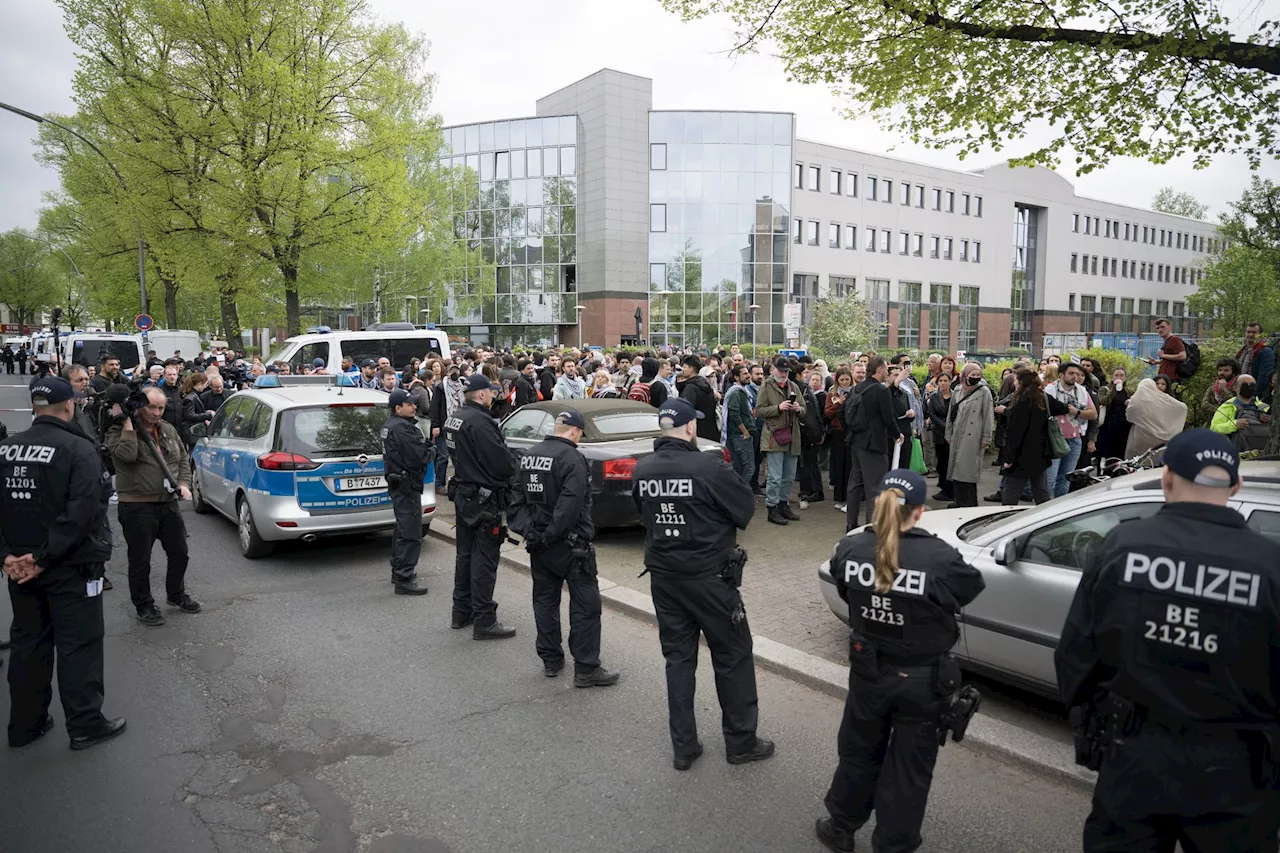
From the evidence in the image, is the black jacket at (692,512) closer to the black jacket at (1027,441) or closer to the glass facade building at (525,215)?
the black jacket at (1027,441)

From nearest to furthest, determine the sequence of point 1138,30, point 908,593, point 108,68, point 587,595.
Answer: point 908,593 < point 587,595 < point 1138,30 < point 108,68

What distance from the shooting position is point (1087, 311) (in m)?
71.2

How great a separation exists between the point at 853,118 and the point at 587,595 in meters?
7.42

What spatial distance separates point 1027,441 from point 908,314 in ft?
175

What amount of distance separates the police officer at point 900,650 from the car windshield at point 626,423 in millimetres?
5509

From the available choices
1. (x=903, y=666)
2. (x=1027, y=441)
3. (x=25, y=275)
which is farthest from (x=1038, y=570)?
(x=25, y=275)

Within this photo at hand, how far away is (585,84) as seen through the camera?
50938mm

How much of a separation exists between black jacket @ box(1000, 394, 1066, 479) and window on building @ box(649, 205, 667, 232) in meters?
44.5

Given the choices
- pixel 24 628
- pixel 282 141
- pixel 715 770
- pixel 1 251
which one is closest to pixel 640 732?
pixel 715 770

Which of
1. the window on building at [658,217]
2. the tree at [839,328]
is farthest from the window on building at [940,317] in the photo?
the window on building at [658,217]

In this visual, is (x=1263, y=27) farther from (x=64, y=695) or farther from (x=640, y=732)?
(x=64, y=695)

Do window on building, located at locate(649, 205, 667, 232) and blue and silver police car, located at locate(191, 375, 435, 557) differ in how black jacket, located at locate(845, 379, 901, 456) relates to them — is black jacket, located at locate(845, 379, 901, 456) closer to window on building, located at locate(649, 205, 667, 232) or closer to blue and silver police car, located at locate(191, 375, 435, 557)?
blue and silver police car, located at locate(191, 375, 435, 557)

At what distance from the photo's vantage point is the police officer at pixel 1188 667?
236 cm

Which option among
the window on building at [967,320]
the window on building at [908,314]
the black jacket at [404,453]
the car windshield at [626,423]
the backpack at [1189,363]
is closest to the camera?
the black jacket at [404,453]
